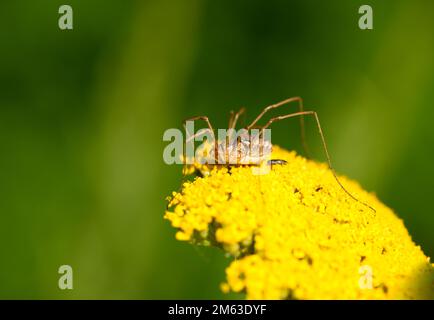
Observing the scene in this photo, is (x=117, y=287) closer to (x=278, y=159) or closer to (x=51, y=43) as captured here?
(x=278, y=159)

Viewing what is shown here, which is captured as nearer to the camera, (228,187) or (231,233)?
(231,233)

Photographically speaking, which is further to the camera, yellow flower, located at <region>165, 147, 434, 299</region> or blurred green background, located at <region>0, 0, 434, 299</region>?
blurred green background, located at <region>0, 0, 434, 299</region>

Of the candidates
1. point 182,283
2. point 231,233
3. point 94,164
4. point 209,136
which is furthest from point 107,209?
point 231,233

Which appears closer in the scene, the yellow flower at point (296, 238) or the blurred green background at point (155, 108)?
the yellow flower at point (296, 238)
